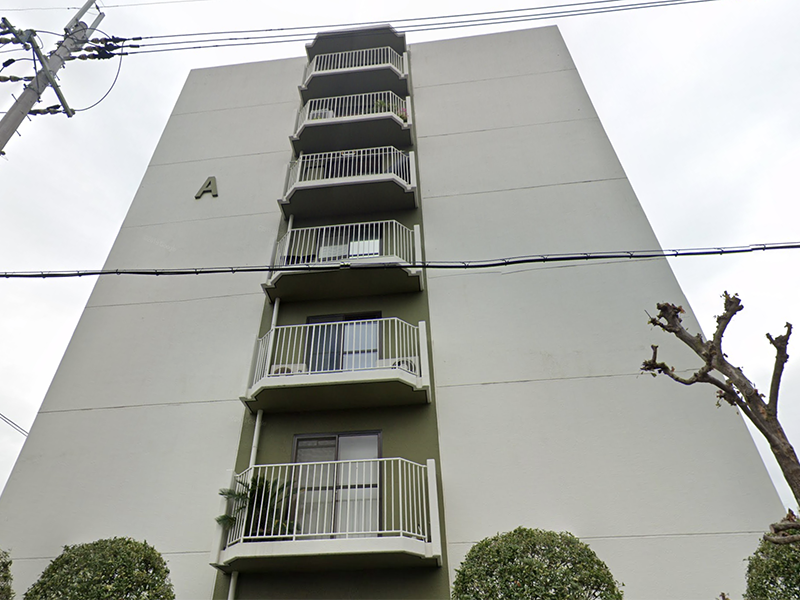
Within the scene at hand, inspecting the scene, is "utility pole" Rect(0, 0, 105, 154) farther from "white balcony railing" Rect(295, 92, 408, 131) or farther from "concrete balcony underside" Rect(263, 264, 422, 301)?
"white balcony railing" Rect(295, 92, 408, 131)

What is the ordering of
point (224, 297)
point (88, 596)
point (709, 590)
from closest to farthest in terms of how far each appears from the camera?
point (88, 596), point (709, 590), point (224, 297)

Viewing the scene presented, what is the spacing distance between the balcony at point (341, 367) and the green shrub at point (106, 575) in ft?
9.61

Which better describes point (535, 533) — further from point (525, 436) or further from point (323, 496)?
point (323, 496)

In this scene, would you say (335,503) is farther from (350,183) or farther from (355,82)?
(355,82)

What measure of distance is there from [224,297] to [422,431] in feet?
18.2

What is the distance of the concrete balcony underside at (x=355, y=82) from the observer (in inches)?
571

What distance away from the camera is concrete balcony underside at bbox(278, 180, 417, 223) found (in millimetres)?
11664

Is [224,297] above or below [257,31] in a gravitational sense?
below

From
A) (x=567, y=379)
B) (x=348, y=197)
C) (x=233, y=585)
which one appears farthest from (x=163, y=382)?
(x=567, y=379)

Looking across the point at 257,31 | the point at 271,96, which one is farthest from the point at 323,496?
the point at 271,96

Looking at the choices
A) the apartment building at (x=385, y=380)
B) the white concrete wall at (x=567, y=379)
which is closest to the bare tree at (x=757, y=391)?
the white concrete wall at (x=567, y=379)

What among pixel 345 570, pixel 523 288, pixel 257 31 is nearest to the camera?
pixel 345 570

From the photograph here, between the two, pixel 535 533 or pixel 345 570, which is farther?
pixel 345 570

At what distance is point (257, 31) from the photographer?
31.1ft
